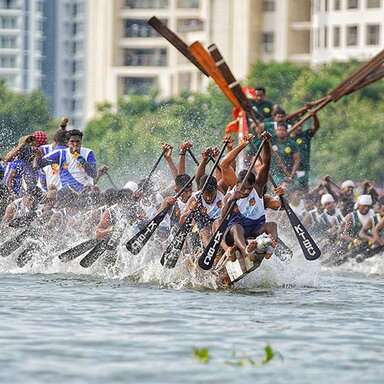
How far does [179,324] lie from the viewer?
20.5 metres

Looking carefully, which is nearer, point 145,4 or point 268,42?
point 268,42

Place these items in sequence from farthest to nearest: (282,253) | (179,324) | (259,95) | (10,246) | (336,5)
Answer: (336,5), (259,95), (10,246), (282,253), (179,324)

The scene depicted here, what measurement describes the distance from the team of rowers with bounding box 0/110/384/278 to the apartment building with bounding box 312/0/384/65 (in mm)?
57784

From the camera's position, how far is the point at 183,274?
24.9m

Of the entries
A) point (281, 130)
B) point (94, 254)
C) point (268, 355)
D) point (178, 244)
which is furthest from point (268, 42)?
point (268, 355)

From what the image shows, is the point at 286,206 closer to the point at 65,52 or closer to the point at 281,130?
the point at 281,130

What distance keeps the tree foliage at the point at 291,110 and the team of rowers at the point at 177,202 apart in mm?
12113

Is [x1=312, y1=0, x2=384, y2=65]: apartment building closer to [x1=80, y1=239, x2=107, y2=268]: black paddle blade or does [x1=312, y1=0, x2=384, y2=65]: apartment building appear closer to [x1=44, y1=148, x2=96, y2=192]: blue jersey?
[x1=44, y1=148, x2=96, y2=192]: blue jersey

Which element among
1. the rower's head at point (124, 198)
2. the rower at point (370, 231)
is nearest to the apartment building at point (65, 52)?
the rower at point (370, 231)

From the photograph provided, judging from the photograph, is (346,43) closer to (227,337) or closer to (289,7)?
(289,7)

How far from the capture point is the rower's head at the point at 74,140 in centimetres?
2833

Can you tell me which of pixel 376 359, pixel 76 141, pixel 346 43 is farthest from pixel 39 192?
pixel 346 43

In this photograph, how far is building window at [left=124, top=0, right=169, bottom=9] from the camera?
127312 millimetres

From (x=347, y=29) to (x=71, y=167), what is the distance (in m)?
66.8
